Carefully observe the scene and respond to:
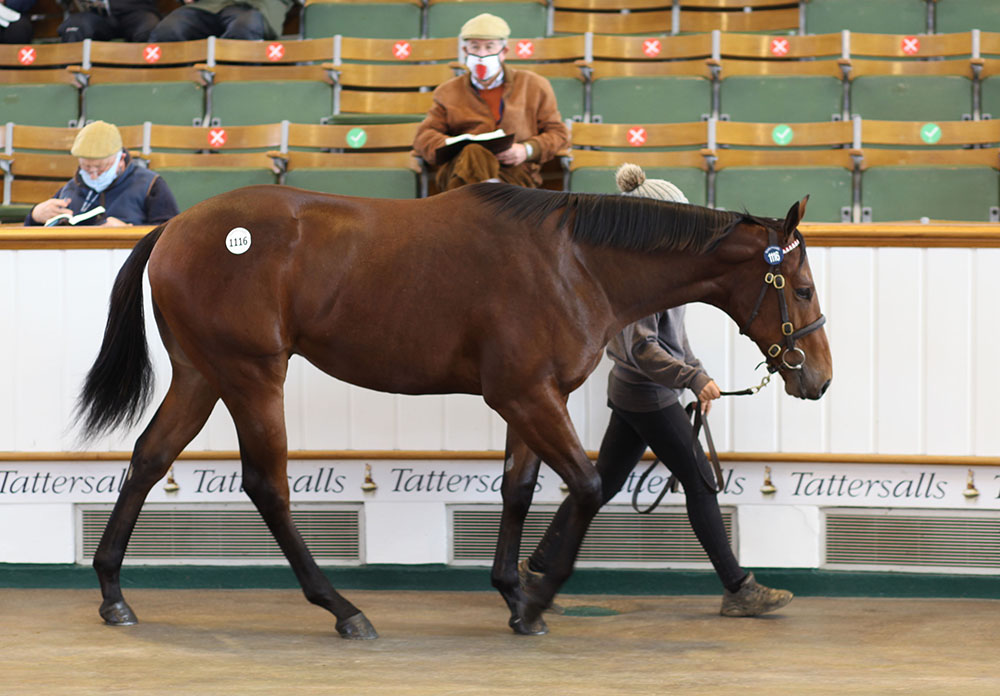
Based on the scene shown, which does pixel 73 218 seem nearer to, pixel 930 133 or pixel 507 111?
pixel 507 111

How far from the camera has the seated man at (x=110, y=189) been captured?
5.34 metres

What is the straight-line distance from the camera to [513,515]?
4.02 meters

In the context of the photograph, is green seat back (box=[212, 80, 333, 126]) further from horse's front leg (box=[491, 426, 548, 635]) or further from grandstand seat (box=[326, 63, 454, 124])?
horse's front leg (box=[491, 426, 548, 635])

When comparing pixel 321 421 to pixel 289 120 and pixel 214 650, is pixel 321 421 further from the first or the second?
pixel 289 120

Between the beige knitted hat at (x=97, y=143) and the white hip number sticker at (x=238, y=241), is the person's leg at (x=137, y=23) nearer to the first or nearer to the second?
the beige knitted hat at (x=97, y=143)

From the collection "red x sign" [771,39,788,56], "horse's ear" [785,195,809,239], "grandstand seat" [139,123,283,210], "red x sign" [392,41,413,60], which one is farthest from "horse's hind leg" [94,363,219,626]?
"red x sign" [771,39,788,56]

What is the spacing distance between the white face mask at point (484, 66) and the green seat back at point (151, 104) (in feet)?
10.9

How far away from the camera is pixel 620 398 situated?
13.6 feet

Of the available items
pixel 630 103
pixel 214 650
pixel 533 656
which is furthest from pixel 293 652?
pixel 630 103

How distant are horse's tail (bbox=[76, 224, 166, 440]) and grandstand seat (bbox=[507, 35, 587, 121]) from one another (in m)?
4.40

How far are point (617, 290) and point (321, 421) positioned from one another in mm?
1453

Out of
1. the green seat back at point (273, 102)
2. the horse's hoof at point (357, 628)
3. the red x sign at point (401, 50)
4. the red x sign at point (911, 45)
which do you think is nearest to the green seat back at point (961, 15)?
the red x sign at point (911, 45)

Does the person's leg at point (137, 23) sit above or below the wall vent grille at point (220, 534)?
above

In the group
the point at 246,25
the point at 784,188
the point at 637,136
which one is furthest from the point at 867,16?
the point at 246,25
